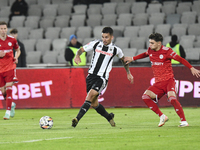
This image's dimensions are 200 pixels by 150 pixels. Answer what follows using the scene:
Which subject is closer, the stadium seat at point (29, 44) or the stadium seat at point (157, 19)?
the stadium seat at point (29, 44)

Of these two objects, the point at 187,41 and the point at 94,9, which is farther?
the point at 94,9

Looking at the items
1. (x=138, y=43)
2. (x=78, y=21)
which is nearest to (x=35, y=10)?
(x=78, y=21)

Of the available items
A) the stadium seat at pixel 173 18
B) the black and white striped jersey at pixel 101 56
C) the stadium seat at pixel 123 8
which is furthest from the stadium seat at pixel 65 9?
the black and white striped jersey at pixel 101 56

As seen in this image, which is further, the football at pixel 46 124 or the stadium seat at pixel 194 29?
the stadium seat at pixel 194 29

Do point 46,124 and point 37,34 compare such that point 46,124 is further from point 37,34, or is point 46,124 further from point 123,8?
point 123,8

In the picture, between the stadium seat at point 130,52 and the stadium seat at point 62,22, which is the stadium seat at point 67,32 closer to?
the stadium seat at point 62,22

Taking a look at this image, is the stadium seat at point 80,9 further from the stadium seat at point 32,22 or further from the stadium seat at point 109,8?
the stadium seat at point 32,22

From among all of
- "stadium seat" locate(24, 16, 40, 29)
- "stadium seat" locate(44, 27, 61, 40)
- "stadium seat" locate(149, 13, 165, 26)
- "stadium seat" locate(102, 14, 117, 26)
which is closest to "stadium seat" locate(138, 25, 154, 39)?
"stadium seat" locate(149, 13, 165, 26)

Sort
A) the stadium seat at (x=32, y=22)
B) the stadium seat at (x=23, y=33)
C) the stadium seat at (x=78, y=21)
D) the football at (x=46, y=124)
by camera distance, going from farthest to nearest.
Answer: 1. the stadium seat at (x=32, y=22)
2. the stadium seat at (x=78, y=21)
3. the stadium seat at (x=23, y=33)
4. the football at (x=46, y=124)

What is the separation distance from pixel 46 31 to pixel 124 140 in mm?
13717

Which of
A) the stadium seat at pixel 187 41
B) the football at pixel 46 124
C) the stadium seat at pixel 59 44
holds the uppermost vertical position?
the football at pixel 46 124

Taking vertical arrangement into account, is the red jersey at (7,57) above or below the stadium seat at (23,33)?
above

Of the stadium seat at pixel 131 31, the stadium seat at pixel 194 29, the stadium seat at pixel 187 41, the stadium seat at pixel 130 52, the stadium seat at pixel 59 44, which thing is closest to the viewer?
the stadium seat at pixel 130 52

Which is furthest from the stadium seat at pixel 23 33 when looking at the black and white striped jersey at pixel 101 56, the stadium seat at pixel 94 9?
the black and white striped jersey at pixel 101 56
